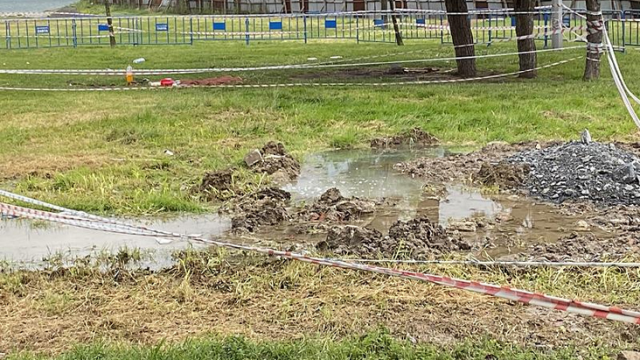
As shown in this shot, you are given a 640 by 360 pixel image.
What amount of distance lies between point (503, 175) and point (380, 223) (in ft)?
6.38

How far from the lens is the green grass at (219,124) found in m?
9.73

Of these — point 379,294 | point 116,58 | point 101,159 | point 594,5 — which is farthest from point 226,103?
point 116,58

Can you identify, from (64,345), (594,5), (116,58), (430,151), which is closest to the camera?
(64,345)

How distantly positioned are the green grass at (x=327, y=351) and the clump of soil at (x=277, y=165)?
4867 millimetres

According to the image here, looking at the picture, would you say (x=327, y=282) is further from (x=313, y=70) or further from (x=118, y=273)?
(x=313, y=70)

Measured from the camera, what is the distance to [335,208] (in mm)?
8367

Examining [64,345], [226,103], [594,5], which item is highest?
[594,5]

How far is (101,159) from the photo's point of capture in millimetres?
10797

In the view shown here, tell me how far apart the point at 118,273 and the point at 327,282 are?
1.66m

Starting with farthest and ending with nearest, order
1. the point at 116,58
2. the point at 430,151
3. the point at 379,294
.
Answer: the point at 116,58, the point at 430,151, the point at 379,294

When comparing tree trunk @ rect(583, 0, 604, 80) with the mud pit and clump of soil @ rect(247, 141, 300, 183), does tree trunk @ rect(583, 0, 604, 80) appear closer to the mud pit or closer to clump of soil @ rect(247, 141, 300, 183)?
the mud pit

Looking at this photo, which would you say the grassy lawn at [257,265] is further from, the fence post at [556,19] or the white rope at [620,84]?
the white rope at [620,84]

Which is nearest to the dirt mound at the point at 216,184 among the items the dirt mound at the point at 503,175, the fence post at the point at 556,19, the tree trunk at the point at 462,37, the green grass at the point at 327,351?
the dirt mound at the point at 503,175

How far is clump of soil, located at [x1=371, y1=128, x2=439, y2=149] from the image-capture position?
11.9 metres
